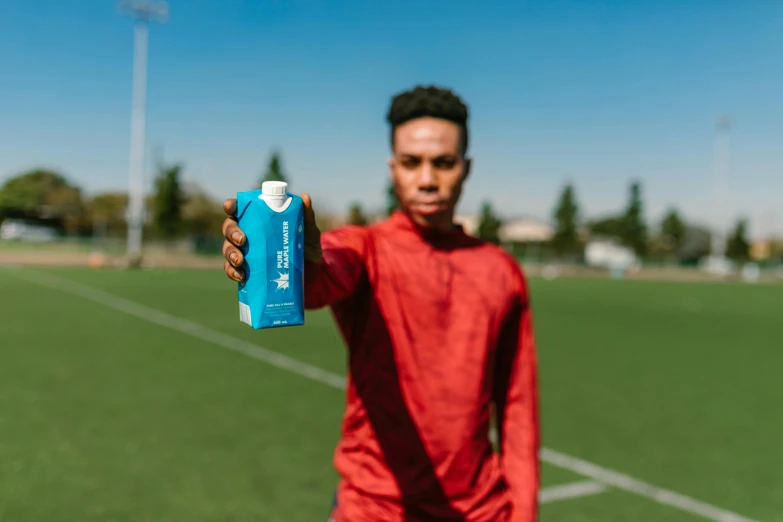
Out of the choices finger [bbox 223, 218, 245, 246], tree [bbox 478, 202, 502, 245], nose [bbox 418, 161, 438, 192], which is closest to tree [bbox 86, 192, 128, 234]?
tree [bbox 478, 202, 502, 245]

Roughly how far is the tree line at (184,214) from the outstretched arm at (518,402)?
2892cm

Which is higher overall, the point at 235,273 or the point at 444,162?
the point at 444,162

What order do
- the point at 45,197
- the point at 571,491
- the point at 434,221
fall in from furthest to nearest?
the point at 45,197 → the point at 571,491 → the point at 434,221

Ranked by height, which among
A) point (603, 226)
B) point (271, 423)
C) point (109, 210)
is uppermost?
point (603, 226)

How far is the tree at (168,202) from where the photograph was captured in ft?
141

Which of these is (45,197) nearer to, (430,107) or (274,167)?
(274,167)

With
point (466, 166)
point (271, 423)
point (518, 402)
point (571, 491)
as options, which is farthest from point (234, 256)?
point (271, 423)

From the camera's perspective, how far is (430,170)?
184 centimetres

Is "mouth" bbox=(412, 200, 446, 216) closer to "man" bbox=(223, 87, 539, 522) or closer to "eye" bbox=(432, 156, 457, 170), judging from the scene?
"man" bbox=(223, 87, 539, 522)

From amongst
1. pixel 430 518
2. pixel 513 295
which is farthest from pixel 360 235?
pixel 430 518

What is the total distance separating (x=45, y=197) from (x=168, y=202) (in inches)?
281

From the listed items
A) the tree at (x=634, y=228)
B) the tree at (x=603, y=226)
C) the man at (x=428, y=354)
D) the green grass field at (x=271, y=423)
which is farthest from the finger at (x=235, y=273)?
the tree at (x=603, y=226)

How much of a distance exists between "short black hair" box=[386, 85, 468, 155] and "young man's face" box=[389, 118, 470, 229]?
0.02 m

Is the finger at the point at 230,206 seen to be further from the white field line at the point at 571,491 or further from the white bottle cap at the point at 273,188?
the white field line at the point at 571,491
